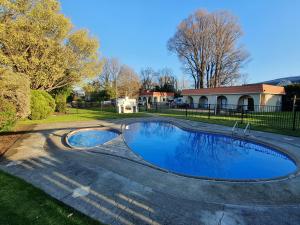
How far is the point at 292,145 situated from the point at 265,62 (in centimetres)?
2663

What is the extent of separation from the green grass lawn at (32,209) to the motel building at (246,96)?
19.3 m

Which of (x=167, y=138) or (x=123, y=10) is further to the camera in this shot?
(x=123, y=10)

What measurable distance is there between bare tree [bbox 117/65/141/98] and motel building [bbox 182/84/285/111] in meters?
15.7

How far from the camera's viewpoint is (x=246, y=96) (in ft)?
80.7

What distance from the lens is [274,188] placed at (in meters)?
3.94

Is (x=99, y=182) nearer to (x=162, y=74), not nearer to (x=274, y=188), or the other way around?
(x=274, y=188)

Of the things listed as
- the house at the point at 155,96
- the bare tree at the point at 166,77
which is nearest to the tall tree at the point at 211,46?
the house at the point at 155,96

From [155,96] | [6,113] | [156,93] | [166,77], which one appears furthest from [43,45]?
[166,77]

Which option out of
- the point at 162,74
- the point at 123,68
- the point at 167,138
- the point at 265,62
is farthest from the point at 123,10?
the point at 162,74

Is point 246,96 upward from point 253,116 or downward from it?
upward

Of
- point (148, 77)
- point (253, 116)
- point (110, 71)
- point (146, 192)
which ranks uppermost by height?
point (148, 77)

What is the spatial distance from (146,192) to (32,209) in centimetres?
204

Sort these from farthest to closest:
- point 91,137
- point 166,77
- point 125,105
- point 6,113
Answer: point 166,77 → point 125,105 → point 91,137 → point 6,113

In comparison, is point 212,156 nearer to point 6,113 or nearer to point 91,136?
point 91,136
